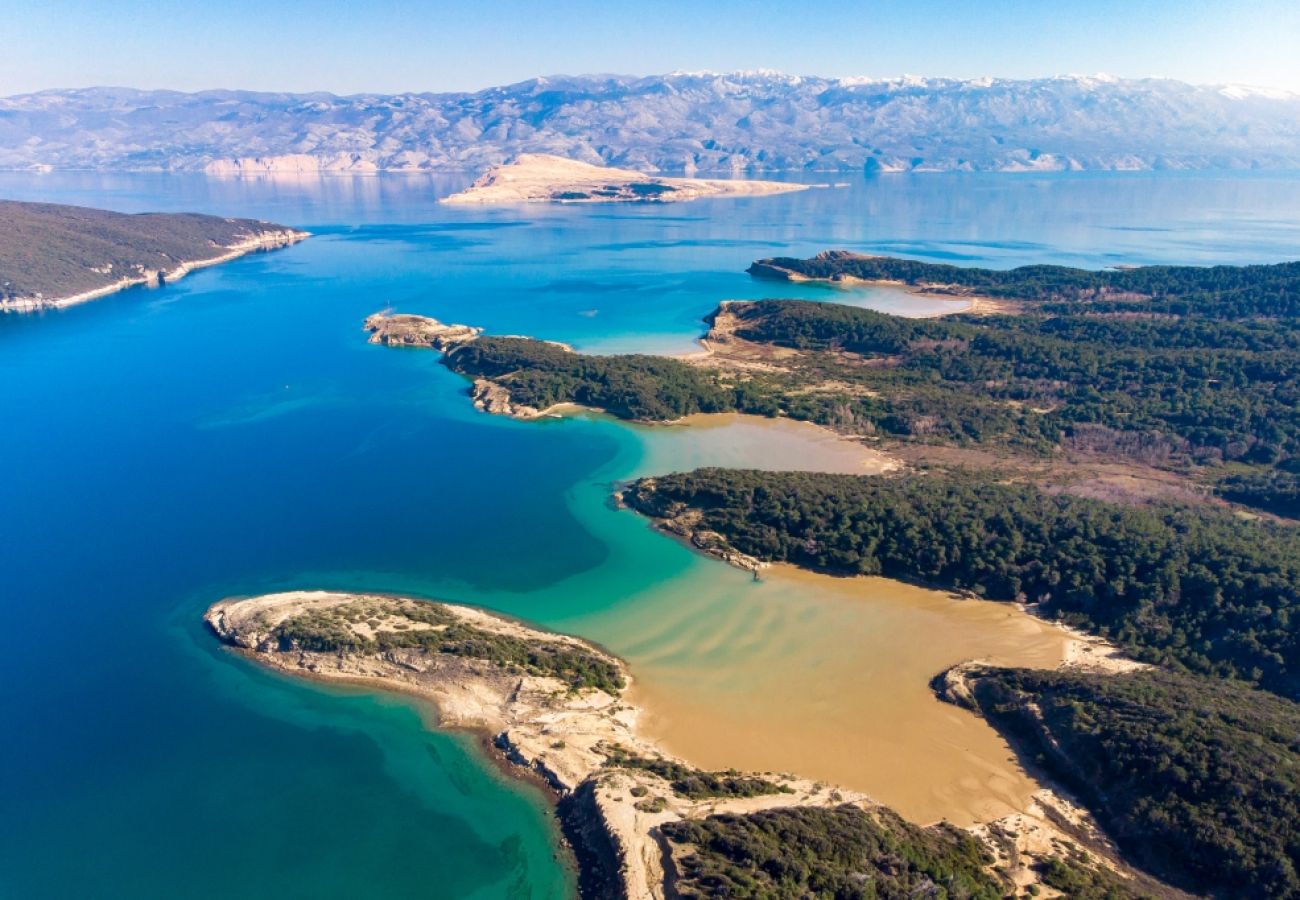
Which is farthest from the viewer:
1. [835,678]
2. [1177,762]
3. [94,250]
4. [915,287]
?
[94,250]

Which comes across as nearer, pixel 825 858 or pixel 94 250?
pixel 825 858

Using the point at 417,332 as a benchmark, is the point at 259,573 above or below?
below

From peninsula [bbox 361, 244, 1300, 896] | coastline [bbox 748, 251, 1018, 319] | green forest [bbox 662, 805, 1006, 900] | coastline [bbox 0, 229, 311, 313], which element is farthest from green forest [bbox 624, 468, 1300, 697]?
coastline [bbox 0, 229, 311, 313]

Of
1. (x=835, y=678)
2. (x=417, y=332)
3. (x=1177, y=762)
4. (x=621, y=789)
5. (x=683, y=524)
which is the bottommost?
(x=835, y=678)

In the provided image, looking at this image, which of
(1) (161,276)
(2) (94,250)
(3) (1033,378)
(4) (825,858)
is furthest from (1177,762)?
(2) (94,250)

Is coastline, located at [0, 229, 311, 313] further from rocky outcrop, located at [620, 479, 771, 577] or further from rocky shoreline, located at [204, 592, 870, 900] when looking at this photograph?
rocky outcrop, located at [620, 479, 771, 577]

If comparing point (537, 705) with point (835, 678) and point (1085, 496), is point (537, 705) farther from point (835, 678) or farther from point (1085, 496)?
point (1085, 496)

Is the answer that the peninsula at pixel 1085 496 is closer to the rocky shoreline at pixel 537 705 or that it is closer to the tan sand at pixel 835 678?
the tan sand at pixel 835 678
